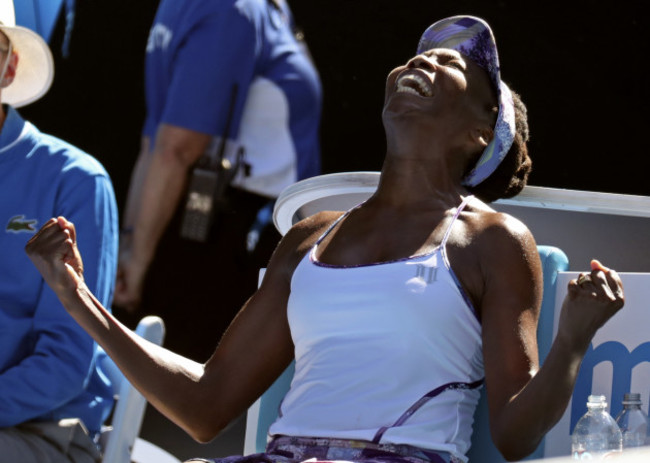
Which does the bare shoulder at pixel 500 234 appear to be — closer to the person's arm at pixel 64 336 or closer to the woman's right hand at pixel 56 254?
the woman's right hand at pixel 56 254

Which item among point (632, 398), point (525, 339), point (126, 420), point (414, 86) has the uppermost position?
point (414, 86)

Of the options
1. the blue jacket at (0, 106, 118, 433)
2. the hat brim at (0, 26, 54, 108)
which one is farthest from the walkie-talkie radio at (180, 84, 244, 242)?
the blue jacket at (0, 106, 118, 433)

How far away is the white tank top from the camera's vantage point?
1926 millimetres

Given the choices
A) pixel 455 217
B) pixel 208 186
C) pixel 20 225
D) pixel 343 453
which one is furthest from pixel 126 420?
pixel 208 186

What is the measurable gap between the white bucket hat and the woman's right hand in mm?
1147

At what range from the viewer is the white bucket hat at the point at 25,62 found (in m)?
3.15

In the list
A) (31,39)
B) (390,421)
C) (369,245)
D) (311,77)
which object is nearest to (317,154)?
(311,77)

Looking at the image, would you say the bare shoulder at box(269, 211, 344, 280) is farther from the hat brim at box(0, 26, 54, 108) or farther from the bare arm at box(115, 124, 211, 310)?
the bare arm at box(115, 124, 211, 310)

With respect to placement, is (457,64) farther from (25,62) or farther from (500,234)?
(25,62)

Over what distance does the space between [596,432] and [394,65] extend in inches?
79.3

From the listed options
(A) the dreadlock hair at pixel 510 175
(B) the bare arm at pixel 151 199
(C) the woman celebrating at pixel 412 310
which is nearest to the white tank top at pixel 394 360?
(C) the woman celebrating at pixel 412 310

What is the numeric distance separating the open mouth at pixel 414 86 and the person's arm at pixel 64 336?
93 centimetres

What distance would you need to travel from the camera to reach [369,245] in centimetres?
212

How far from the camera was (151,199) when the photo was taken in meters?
4.19
